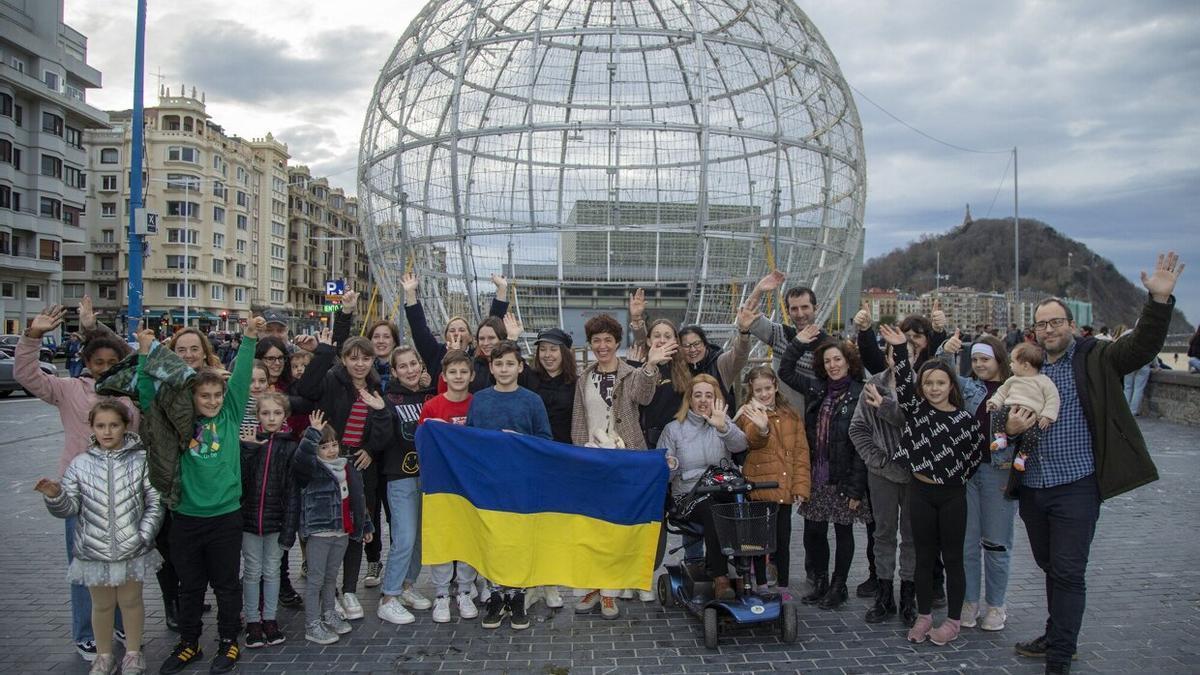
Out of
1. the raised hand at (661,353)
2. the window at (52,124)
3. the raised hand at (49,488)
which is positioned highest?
the window at (52,124)

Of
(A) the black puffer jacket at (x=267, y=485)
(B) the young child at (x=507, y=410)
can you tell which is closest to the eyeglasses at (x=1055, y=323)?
(B) the young child at (x=507, y=410)

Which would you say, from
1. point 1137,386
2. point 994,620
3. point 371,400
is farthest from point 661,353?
point 1137,386

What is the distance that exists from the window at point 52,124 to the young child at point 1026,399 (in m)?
51.8

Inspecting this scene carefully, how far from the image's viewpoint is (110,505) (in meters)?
4.19

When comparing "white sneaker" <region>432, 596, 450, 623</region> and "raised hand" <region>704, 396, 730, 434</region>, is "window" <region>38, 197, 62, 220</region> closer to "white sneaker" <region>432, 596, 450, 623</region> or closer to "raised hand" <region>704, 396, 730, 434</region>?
"white sneaker" <region>432, 596, 450, 623</region>

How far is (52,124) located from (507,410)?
50.1 m

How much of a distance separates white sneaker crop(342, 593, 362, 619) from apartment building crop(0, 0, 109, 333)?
43454 mm

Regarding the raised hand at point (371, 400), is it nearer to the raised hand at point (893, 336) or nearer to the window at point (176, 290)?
the raised hand at point (893, 336)

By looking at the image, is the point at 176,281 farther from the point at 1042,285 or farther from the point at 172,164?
the point at 1042,285

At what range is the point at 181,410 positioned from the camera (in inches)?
173

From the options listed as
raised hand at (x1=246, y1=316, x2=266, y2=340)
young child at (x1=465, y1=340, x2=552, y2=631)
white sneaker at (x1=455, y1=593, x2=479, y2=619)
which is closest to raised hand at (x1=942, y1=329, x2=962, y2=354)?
young child at (x1=465, y1=340, x2=552, y2=631)

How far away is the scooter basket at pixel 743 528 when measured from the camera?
4.48 metres

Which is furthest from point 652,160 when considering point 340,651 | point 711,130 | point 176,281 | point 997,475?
point 176,281

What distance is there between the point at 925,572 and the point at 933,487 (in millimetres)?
555
